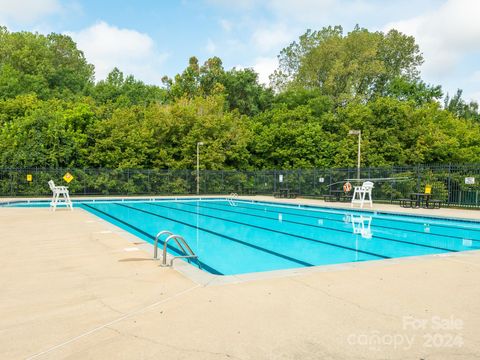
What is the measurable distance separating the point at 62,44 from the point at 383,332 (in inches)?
2104

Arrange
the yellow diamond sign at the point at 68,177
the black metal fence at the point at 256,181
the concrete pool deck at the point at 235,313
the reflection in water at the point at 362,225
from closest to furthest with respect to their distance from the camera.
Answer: the concrete pool deck at the point at 235,313 → the reflection in water at the point at 362,225 → the black metal fence at the point at 256,181 → the yellow diamond sign at the point at 68,177

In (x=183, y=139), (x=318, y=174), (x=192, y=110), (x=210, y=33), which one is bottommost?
(x=318, y=174)

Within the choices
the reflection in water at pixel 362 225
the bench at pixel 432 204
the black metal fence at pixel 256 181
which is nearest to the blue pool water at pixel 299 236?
the reflection in water at pixel 362 225

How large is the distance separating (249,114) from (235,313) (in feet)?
128

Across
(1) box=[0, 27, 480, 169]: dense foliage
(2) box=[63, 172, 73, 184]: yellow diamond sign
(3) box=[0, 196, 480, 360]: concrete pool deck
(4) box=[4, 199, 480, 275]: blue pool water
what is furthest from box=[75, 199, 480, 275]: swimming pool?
(1) box=[0, 27, 480, 169]: dense foliage

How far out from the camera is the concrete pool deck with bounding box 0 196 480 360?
2.74 meters

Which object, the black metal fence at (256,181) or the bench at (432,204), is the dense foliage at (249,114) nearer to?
the black metal fence at (256,181)

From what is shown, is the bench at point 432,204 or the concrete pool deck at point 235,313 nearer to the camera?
the concrete pool deck at point 235,313

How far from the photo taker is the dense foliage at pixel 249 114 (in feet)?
89.5

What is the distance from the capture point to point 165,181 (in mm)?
26594

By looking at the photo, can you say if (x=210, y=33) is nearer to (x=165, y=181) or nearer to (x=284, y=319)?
(x=165, y=181)

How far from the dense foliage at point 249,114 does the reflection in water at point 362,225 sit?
14971 millimetres

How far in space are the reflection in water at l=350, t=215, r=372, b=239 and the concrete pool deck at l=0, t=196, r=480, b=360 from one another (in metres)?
4.75

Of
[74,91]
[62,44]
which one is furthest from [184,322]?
[62,44]
